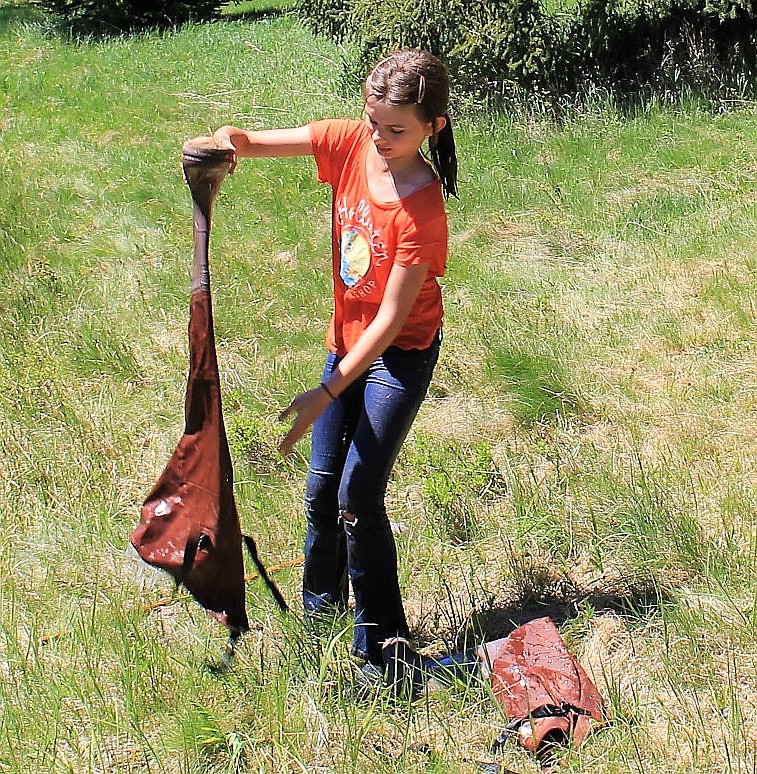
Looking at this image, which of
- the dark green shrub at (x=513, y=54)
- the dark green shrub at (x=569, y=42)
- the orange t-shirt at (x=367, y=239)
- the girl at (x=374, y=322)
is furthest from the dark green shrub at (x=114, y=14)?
the girl at (x=374, y=322)

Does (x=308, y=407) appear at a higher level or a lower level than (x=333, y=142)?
lower

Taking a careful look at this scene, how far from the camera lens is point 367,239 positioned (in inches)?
110

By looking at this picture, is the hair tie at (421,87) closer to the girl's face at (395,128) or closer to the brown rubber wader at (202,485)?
the girl's face at (395,128)

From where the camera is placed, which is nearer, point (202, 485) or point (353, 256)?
point (353, 256)

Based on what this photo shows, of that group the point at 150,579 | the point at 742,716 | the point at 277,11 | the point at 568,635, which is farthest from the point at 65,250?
the point at 277,11

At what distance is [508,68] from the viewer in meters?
8.20

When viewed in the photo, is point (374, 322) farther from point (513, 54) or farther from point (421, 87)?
point (513, 54)

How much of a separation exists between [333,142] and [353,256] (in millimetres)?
371

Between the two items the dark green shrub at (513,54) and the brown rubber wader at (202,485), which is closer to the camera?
the brown rubber wader at (202,485)

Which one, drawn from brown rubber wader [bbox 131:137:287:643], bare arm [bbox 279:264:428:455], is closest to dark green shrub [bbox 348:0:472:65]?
brown rubber wader [bbox 131:137:287:643]

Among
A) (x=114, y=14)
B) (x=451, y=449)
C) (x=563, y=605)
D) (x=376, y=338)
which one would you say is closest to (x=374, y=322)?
(x=376, y=338)

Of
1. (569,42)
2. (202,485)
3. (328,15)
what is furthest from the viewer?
(328,15)

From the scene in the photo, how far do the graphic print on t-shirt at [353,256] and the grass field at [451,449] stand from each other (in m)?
1.06

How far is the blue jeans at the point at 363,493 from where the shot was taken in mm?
2859
